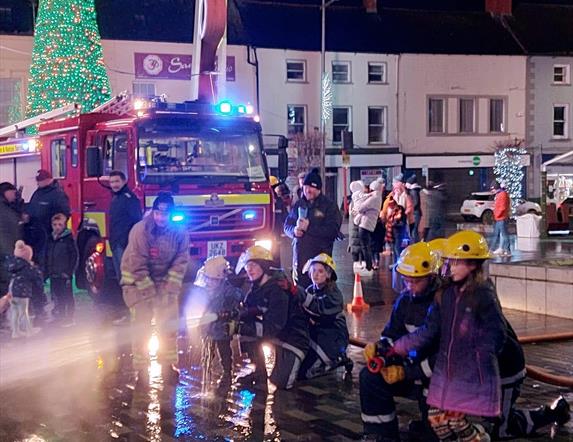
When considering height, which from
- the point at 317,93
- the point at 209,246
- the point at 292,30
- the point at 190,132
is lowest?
the point at 209,246

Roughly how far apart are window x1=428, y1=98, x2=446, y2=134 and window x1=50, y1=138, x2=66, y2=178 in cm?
3096

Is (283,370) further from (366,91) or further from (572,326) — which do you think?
(366,91)

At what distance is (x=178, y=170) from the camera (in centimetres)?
1211

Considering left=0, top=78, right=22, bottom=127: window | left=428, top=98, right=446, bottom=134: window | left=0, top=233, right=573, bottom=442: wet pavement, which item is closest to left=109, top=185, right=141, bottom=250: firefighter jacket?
left=0, top=233, right=573, bottom=442: wet pavement

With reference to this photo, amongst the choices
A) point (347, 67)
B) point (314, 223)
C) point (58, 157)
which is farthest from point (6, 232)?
point (347, 67)

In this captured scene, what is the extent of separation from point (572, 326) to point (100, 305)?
6159 millimetres

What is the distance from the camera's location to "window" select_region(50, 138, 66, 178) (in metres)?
13.6

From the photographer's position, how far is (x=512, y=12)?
45.7 m

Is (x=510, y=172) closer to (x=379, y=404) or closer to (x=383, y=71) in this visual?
(x=383, y=71)

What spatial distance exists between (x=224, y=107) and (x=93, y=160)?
201 centimetres

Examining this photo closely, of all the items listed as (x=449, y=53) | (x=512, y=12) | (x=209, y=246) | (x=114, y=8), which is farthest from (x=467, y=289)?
(x=512, y=12)

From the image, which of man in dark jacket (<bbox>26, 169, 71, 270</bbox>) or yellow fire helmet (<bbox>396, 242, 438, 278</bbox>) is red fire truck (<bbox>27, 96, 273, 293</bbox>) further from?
yellow fire helmet (<bbox>396, 242, 438, 278</bbox>)

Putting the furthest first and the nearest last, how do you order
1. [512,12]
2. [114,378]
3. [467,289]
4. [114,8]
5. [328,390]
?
[512,12] < [114,8] < [114,378] < [328,390] < [467,289]

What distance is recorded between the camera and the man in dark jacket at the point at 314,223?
435 inches
